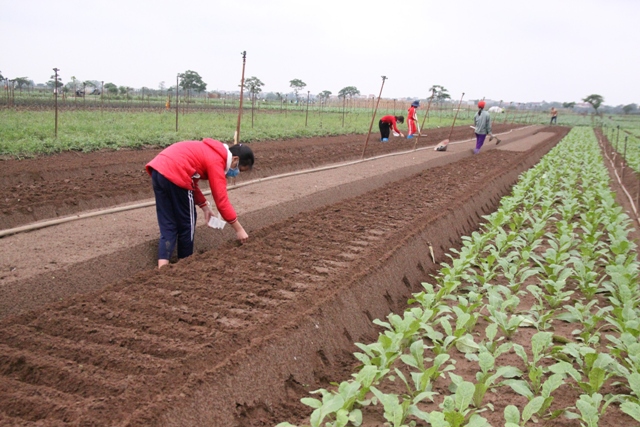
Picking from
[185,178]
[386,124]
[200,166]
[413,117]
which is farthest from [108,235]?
[413,117]

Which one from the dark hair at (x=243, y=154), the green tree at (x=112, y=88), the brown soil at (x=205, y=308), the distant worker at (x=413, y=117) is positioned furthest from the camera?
the green tree at (x=112, y=88)

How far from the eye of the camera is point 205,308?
4133 millimetres

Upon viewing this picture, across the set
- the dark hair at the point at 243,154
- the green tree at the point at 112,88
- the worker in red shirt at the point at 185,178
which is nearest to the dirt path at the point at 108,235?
the worker in red shirt at the point at 185,178

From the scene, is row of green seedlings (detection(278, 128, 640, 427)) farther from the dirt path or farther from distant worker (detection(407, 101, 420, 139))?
distant worker (detection(407, 101, 420, 139))

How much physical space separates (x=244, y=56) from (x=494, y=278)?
4939 mm

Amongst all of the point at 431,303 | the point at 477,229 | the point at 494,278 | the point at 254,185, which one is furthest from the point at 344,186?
the point at 431,303


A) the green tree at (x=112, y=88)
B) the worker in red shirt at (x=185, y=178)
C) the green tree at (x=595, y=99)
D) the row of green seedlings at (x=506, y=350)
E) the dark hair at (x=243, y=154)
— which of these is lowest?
the row of green seedlings at (x=506, y=350)

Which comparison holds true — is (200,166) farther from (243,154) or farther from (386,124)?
(386,124)

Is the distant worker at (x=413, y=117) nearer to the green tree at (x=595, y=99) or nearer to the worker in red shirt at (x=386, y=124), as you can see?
the worker in red shirt at (x=386, y=124)

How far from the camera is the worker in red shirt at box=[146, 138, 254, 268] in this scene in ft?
17.5

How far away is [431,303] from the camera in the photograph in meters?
4.66

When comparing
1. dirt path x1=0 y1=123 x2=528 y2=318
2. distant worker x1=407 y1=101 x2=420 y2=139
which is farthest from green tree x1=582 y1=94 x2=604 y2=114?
dirt path x1=0 y1=123 x2=528 y2=318

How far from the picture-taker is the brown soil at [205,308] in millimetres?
2996

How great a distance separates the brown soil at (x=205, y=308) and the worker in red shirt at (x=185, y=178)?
1.28 feet
